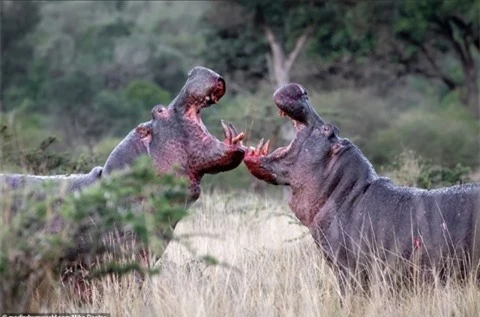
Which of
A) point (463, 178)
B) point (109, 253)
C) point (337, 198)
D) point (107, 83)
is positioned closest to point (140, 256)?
point (109, 253)

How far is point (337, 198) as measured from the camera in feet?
21.7

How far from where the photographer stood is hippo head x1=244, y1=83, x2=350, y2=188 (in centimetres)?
669

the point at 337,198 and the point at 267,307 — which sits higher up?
the point at 337,198

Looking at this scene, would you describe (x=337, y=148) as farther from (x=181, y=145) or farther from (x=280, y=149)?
(x=181, y=145)

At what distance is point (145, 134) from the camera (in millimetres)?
6395

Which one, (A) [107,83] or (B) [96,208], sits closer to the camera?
(B) [96,208]

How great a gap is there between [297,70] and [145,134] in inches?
1079

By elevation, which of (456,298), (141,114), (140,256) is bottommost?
(456,298)

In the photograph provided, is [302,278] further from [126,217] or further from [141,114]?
[141,114]

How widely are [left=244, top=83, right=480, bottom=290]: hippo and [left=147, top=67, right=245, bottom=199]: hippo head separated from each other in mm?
472

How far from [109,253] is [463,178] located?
611 cm

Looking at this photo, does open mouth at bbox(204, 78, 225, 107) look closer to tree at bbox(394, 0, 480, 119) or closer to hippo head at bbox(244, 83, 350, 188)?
hippo head at bbox(244, 83, 350, 188)

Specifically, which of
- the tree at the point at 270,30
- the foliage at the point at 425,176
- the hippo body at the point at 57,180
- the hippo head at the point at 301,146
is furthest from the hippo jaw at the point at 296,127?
the tree at the point at 270,30

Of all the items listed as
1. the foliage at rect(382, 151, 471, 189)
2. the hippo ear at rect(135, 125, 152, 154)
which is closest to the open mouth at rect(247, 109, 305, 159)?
the hippo ear at rect(135, 125, 152, 154)
